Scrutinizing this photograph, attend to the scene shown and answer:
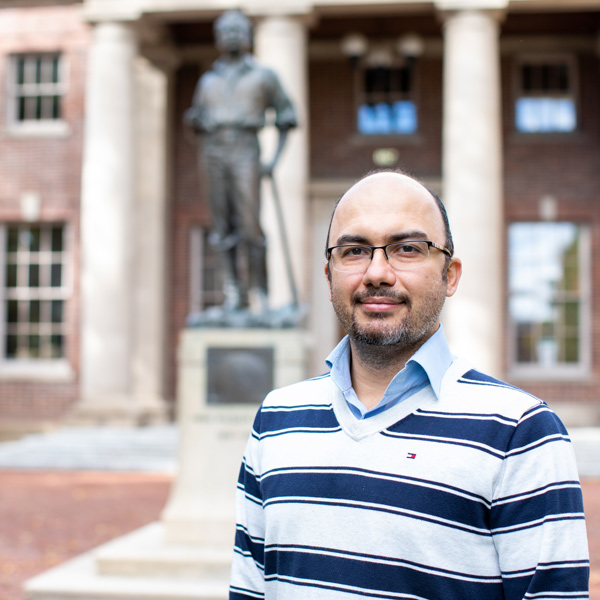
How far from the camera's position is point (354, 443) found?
66.2 inches

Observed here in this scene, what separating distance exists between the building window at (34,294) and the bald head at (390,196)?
585 inches

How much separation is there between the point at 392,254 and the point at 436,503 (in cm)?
48

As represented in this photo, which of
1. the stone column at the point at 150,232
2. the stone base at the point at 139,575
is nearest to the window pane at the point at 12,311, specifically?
the stone column at the point at 150,232

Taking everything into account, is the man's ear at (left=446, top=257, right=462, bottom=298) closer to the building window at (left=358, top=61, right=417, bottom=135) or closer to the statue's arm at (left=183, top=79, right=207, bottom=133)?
the statue's arm at (left=183, top=79, right=207, bottom=133)

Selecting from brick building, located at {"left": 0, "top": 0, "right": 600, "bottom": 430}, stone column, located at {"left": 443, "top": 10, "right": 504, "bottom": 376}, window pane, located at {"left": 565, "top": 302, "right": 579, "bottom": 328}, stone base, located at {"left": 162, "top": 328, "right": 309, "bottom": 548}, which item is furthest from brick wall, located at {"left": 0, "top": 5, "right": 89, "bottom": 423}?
stone base, located at {"left": 162, "top": 328, "right": 309, "bottom": 548}

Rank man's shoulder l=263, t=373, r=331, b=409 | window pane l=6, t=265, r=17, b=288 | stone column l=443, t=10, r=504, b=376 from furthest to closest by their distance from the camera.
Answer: window pane l=6, t=265, r=17, b=288 → stone column l=443, t=10, r=504, b=376 → man's shoulder l=263, t=373, r=331, b=409

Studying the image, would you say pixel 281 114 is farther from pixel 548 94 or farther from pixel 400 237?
pixel 548 94

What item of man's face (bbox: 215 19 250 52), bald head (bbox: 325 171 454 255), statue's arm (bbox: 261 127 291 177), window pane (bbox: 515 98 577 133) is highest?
window pane (bbox: 515 98 577 133)

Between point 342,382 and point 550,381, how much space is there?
47.6 ft

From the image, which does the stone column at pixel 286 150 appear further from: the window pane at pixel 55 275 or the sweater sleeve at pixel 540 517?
the sweater sleeve at pixel 540 517

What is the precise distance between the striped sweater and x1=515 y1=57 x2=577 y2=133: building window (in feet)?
50.0

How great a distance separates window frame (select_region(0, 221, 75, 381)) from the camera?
15789 millimetres

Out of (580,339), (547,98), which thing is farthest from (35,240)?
(580,339)

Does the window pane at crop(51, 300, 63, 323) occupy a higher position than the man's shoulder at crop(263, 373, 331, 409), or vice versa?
the window pane at crop(51, 300, 63, 323)
